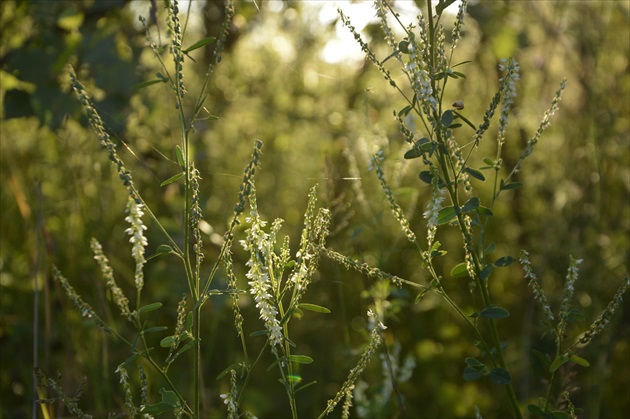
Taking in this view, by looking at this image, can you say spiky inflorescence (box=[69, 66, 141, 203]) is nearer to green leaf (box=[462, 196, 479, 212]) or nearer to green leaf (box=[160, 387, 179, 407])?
green leaf (box=[160, 387, 179, 407])

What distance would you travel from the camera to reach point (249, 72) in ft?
13.2

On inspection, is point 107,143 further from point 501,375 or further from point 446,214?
point 501,375

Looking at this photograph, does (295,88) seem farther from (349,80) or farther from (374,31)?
(374,31)

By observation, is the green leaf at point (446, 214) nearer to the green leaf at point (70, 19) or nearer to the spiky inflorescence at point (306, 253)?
the spiky inflorescence at point (306, 253)

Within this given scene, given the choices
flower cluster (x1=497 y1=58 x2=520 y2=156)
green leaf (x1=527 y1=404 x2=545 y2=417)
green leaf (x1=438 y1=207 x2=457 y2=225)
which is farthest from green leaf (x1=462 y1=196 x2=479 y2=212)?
green leaf (x1=527 y1=404 x2=545 y2=417)

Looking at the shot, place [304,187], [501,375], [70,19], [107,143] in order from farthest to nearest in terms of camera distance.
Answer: [304,187]
[70,19]
[501,375]
[107,143]

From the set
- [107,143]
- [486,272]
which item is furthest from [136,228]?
[486,272]

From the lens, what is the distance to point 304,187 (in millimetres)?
3830

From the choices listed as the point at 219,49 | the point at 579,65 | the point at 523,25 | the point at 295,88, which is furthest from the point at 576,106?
the point at 219,49

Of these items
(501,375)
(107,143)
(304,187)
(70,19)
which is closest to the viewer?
(107,143)

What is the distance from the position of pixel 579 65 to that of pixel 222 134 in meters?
1.93

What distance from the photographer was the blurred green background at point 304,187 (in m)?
2.35

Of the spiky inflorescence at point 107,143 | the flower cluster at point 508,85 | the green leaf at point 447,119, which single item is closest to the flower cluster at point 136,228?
the spiky inflorescence at point 107,143

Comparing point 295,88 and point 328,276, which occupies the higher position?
point 295,88
